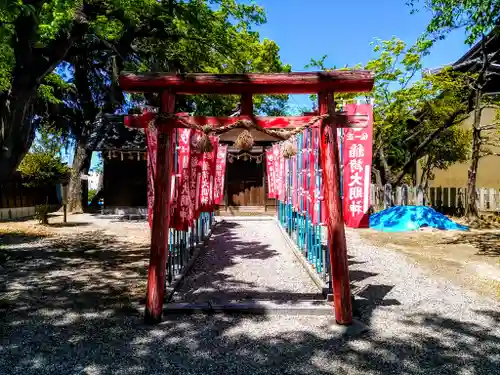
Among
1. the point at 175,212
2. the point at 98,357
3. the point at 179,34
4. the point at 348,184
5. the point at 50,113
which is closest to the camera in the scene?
the point at 98,357

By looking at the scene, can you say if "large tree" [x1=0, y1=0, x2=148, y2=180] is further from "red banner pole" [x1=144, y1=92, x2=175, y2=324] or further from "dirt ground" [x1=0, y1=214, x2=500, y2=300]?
"dirt ground" [x1=0, y1=214, x2=500, y2=300]

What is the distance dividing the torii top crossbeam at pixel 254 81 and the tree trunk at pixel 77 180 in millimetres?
17337

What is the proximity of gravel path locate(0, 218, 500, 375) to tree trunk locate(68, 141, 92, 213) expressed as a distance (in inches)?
556

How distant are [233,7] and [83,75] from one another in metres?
11.3

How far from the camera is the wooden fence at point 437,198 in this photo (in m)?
16.7

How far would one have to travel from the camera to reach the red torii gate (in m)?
5.02

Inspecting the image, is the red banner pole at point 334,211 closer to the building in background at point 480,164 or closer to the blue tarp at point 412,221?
the blue tarp at point 412,221

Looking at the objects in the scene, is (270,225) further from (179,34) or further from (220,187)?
(179,34)

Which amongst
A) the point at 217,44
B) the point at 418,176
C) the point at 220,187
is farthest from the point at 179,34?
the point at 418,176

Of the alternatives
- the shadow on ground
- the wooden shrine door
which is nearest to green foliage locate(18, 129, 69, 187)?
the wooden shrine door

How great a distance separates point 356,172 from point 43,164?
15031 mm

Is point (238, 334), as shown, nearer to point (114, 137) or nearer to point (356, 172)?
point (356, 172)

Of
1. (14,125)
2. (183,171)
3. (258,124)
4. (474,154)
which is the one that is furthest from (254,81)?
(474,154)

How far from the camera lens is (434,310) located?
5.54m
